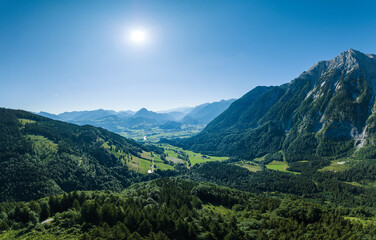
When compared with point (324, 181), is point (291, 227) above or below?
above

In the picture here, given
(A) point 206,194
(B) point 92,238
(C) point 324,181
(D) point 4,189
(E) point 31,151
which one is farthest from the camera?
(E) point 31,151

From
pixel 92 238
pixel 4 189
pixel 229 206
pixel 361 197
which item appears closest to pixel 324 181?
pixel 361 197

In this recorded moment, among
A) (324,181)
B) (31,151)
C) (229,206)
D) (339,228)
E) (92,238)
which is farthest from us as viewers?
(31,151)

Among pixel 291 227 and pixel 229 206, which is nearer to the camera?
pixel 291 227

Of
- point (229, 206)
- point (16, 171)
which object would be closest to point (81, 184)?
point (16, 171)

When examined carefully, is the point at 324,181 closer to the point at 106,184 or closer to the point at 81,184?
the point at 106,184

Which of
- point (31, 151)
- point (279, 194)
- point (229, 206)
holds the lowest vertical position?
point (279, 194)

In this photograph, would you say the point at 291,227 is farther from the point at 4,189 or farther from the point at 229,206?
the point at 4,189

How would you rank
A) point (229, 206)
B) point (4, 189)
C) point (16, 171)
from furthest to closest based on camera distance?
point (16, 171) → point (4, 189) → point (229, 206)

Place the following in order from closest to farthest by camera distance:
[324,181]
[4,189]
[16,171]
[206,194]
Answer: [206,194]
[4,189]
[16,171]
[324,181]
